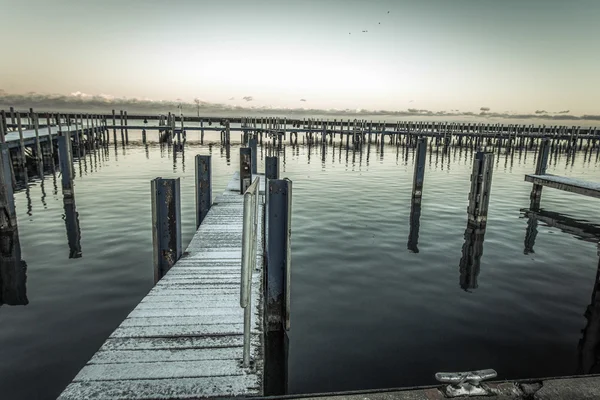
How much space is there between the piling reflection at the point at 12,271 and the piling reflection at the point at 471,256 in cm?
872

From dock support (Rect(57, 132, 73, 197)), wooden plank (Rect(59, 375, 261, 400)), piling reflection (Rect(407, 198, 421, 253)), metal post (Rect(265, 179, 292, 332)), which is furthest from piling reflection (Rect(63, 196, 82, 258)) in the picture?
piling reflection (Rect(407, 198, 421, 253))

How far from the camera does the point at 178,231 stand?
611 cm

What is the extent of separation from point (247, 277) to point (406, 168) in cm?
2499

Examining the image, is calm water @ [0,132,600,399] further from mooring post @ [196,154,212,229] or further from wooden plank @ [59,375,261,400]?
wooden plank @ [59,375,261,400]

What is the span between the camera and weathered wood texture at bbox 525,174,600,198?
11.6 meters

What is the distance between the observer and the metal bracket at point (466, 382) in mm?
2488

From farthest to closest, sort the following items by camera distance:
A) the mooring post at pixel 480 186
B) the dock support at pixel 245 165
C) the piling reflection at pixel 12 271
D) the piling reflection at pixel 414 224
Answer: the dock support at pixel 245 165 < the mooring post at pixel 480 186 < the piling reflection at pixel 414 224 < the piling reflection at pixel 12 271

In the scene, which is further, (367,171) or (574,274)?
(367,171)

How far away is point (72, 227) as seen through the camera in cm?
1073

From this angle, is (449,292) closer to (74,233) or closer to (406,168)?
(74,233)

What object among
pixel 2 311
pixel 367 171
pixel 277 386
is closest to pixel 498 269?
pixel 277 386

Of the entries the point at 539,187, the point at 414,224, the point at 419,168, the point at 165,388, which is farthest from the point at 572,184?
the point at 165,388

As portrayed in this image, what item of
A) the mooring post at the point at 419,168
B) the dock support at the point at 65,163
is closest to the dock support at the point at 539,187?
the mooring post at the point at 419,168

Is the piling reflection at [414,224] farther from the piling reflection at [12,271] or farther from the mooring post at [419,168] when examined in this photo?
the piling reflection at [12,271]
